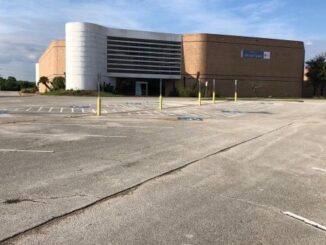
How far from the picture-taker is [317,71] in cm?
7838

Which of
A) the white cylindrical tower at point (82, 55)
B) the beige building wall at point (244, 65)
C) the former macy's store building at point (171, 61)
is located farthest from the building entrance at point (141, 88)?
the white cylindrical tower at point (82, 55)

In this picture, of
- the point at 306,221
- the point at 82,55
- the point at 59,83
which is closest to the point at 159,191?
the point at 306,221

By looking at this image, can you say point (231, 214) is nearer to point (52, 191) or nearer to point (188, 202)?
point (188, 202)

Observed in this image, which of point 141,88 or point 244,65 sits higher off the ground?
point 244,65

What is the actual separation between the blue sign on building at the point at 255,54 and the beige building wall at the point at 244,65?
1.50ft

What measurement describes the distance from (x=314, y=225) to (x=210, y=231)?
137cm

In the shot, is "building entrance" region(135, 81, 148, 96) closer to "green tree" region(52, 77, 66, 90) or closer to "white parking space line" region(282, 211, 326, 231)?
"green tree" region(52, 77, 66, 90)

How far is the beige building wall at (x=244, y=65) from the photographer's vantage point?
71312 millimetres

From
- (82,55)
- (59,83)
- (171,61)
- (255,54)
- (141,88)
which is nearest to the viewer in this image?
(82,55)

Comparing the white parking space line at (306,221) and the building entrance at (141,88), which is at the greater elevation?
the building entrance at (141,88)

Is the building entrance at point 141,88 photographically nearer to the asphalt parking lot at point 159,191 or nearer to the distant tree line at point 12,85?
the asphalt parking lot at point 159,191

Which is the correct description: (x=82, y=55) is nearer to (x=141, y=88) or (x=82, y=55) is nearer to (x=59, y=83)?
(x=59, y=83)

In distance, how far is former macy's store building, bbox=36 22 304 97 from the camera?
66.4 m

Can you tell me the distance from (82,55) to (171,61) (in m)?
13.8
